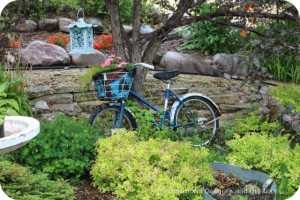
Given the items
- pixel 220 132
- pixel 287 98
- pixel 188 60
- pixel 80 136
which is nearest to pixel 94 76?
pixel 80 136

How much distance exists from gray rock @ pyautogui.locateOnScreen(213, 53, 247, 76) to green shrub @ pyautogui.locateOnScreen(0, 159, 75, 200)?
462 centimetres

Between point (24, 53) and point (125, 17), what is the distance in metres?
2.36

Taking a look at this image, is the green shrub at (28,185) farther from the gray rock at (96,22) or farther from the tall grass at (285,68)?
the gray rock at (96,22)

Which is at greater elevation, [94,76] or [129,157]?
[94,76]

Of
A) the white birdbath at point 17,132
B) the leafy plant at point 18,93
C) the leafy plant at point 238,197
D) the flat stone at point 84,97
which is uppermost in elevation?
the white birdbath at point 17,132

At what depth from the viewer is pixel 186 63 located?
27.2 ft

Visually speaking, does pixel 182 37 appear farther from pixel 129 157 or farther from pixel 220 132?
pixel 129 157

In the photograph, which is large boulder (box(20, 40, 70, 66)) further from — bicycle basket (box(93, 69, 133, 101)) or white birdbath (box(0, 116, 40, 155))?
white birdbath (box(0, 116, 40, 155))

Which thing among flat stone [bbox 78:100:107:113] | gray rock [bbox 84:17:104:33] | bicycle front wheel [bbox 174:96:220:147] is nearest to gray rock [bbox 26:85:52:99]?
flat stone [bbox 78:100:107:113]

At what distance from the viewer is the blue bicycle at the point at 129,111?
4.81m

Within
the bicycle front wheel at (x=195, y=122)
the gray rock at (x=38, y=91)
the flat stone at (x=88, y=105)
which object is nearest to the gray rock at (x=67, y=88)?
the gray rock at (x=38, y=91)

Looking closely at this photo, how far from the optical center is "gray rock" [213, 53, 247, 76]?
27.0 feet

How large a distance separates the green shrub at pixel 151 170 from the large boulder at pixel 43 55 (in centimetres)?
437

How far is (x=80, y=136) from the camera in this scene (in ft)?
14.3
